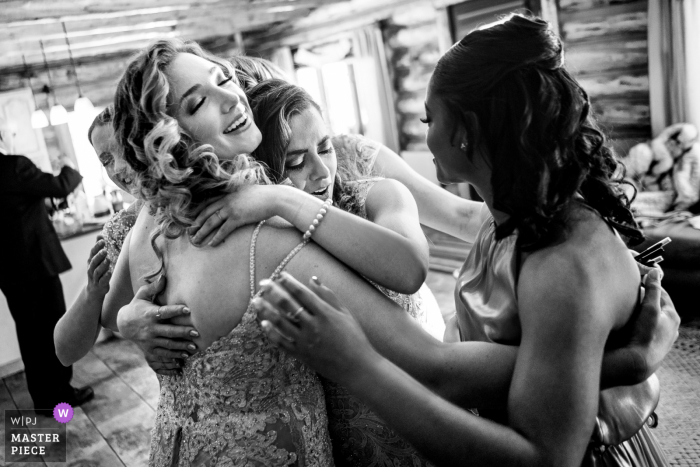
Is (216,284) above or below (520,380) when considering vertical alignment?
above

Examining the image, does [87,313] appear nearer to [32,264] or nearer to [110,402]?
[32,264]

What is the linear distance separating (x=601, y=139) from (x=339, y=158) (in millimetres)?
1025

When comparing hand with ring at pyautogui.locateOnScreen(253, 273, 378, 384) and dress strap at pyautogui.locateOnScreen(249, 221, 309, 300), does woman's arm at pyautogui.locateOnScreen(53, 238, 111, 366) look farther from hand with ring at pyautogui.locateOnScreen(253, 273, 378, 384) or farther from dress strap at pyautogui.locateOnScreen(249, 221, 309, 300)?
hand with ring at pyautogui.locateOnScreen(253, 273, 378, 384)

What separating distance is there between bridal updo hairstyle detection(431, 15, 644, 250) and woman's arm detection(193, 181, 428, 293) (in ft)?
0.80

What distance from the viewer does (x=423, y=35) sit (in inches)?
335

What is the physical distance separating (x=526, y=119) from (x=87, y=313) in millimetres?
1516

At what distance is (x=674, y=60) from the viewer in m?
5.63

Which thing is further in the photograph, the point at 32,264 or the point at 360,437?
the point at 32,264

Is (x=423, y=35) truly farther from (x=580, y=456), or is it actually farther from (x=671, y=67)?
(x=580, y=456)

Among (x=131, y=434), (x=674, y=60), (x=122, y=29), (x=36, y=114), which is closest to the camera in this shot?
(x=131, y=434)

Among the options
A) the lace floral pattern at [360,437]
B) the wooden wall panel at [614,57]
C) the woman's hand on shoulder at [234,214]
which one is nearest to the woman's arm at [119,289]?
the woman's hand on shoulder at [234,214]

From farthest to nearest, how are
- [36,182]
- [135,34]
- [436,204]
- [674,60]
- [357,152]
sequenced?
[135,34] → [674,60] → [36,182] → [436,204] → [357,152]

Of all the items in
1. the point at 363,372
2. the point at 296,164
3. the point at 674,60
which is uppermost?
the point at 296,164

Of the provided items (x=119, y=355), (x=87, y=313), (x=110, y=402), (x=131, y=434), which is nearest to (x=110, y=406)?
(x=110, y=402)
